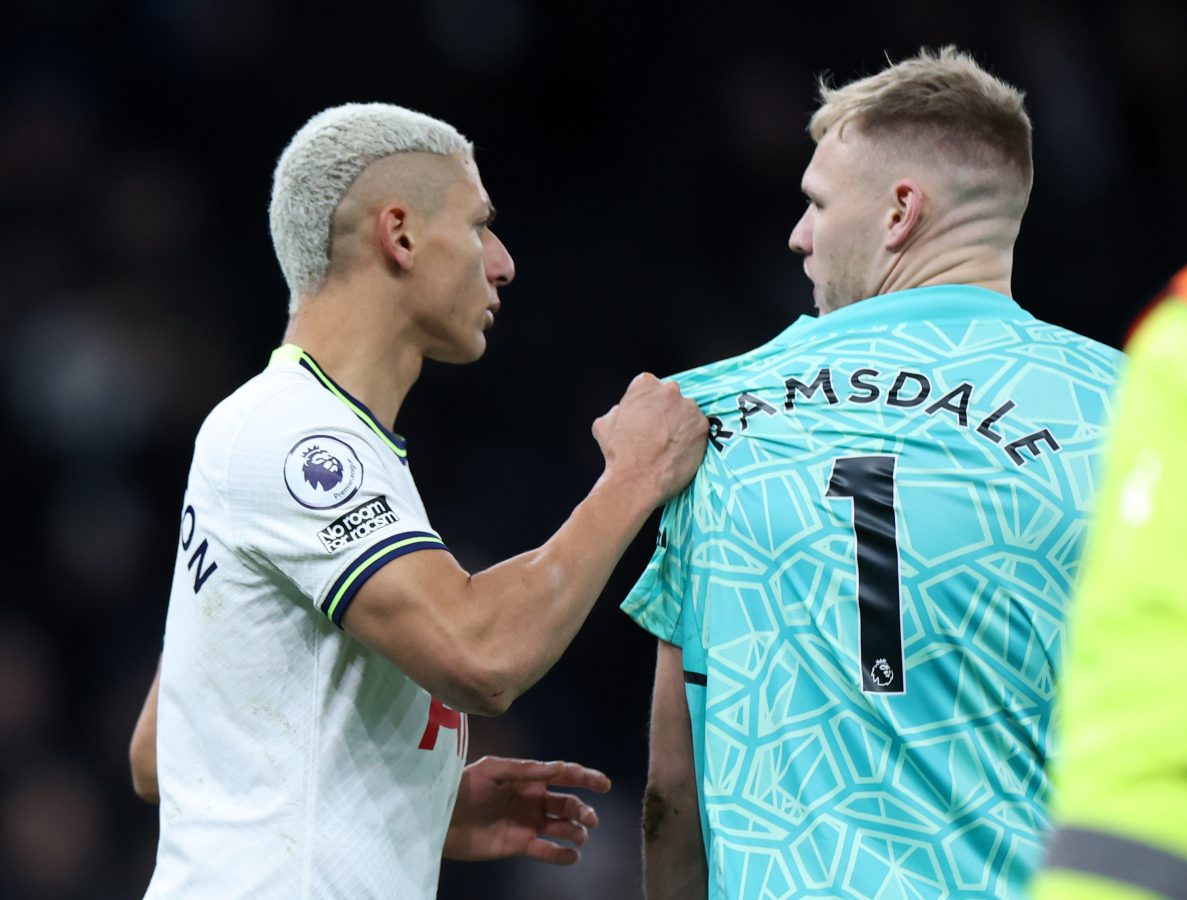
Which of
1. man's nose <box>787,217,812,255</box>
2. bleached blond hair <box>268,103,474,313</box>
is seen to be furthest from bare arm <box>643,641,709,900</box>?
bleached blond hair <box>268,103,474,313</box>

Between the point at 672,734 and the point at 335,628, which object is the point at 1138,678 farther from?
the point at 335,628

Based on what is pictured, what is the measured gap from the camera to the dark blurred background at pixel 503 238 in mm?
6918

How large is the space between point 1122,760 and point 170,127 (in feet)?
24.8

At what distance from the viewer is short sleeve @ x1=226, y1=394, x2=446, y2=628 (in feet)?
8.78

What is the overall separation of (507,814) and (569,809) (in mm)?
143

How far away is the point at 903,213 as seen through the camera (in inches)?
110

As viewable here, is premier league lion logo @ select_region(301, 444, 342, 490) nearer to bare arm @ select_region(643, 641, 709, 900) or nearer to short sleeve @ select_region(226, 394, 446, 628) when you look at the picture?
short sleeve @ select_region(226, 394, 446, 628)

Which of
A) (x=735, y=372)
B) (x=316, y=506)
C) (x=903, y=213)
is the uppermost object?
(x=903, y=213)

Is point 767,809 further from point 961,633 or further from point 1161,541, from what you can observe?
point 1161,541

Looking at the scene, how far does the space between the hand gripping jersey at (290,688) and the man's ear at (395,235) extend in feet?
1.22

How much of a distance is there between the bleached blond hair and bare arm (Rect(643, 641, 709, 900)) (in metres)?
1.16

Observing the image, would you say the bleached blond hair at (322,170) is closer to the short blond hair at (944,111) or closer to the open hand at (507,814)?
the short blond hair at (944,111)

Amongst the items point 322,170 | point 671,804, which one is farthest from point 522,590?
point 322,170

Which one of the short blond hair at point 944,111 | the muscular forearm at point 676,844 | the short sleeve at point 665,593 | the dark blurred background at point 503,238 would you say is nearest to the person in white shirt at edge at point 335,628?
the short sleeve at point 665,593
